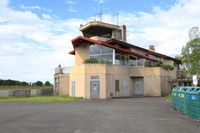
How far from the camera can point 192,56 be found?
33469mm

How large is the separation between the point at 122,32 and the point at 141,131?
48.1m

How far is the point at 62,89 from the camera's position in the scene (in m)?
52.2

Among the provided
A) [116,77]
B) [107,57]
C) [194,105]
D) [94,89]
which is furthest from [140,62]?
[194,105]

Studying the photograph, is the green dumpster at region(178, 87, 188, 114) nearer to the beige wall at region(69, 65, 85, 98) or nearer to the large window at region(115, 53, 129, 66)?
the beige wall at region(69, 65, 85, 98)

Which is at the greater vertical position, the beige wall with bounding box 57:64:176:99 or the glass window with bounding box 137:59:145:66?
the glass window with bounding box 137:59:145:66

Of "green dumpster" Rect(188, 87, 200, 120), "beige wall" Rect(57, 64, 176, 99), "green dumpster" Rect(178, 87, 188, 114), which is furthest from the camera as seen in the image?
"beige wall" Rect(57, 64, 176, 99)

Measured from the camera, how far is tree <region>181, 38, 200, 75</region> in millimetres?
33487

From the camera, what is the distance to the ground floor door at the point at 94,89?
135 feet

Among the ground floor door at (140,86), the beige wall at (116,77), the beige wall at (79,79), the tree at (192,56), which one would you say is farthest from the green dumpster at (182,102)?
the ground floor door at (140,86)

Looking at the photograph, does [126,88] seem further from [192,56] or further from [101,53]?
[192,56]

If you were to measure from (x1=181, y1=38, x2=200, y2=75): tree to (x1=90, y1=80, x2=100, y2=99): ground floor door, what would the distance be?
1115cm

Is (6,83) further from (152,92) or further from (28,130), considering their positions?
(28,130)

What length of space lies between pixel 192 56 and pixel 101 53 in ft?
49.9

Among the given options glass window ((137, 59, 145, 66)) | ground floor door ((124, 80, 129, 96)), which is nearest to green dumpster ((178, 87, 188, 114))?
ground floor door ((124, 80, 129, 96))
